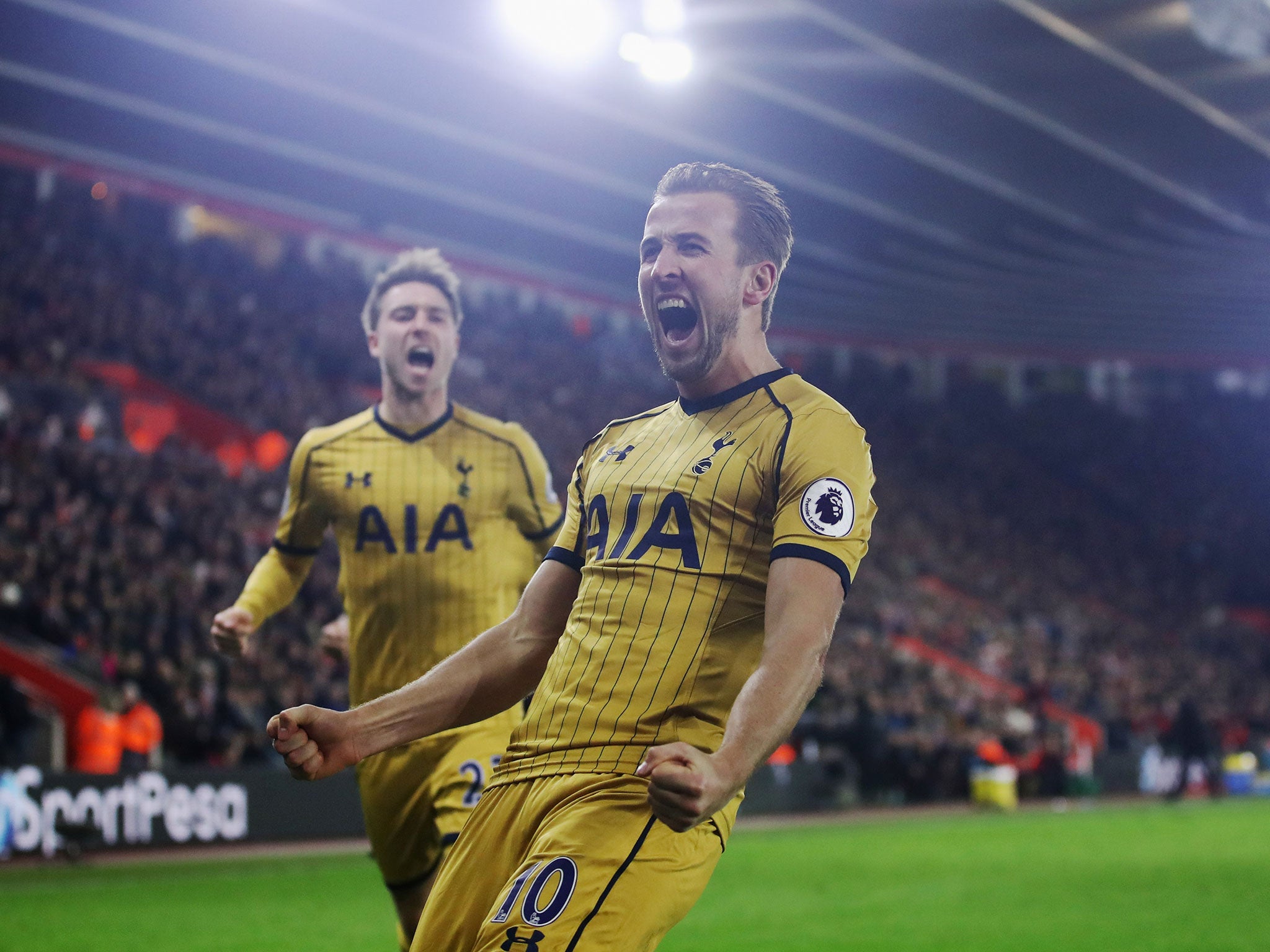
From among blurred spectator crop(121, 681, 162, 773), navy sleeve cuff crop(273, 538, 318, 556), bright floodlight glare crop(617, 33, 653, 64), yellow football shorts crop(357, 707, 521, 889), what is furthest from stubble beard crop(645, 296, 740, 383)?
bright floodlight glare crop(617, 33, 653, 64)

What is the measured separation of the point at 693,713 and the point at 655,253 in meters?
1.04

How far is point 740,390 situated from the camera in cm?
343

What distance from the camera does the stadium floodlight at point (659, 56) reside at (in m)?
18.9

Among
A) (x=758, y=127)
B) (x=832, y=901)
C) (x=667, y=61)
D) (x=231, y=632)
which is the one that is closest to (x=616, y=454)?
(x=231, y=632)

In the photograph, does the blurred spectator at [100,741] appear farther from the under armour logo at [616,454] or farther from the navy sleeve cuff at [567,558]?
the under armour logo at [616,454]

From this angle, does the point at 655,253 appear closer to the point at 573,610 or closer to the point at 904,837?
the point at 573,610

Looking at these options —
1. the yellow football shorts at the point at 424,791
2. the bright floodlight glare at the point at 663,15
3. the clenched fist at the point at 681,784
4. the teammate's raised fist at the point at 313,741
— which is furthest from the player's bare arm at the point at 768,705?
the bright floodlight glare at the point at 663,15

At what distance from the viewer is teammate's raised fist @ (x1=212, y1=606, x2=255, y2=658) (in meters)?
5.47

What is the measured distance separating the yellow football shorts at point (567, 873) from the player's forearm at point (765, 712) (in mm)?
260

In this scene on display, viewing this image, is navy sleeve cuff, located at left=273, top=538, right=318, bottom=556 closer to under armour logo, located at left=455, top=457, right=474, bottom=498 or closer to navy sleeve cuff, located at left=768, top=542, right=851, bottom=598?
under armour logo, located at left=455, top=457, right=474, bottom=498

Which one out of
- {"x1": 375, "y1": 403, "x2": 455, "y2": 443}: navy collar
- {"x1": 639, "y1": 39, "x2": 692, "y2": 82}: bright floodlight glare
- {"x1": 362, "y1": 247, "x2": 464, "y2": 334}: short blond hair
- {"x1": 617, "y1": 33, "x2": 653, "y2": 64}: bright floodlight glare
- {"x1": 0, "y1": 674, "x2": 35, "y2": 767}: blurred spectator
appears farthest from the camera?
{"x1": 617, "y1": 33, "x2": 653, "y2": 64}: bright floodlight glare

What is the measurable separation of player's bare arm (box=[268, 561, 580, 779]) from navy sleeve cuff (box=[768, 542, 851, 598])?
740mm

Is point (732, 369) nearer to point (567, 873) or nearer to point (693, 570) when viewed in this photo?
point (693, 570)

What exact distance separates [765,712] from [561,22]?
702 inches
